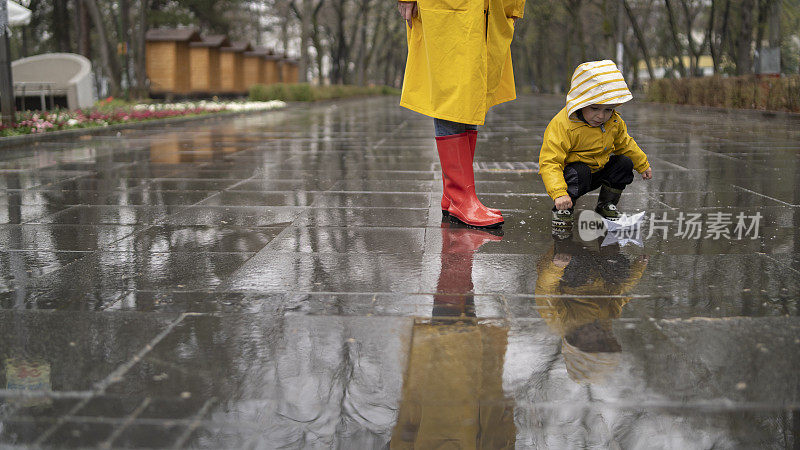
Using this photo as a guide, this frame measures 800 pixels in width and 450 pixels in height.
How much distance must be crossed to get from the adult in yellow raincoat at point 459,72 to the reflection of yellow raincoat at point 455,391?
6.28ft

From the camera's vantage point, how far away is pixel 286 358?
2.33m

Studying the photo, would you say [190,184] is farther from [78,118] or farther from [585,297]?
[78,118]

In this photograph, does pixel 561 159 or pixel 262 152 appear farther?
pixel 262 152

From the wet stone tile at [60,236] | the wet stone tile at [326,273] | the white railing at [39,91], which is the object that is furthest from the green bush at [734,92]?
the white railing at [39,91]

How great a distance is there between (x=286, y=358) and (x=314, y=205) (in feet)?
9.77

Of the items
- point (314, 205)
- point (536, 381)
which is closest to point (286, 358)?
point (536, 381)

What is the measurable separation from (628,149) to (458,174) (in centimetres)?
96

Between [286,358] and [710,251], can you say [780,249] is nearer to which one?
[710,251]

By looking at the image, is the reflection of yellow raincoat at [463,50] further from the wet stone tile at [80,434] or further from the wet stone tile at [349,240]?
the wet stone tile at [80,434]

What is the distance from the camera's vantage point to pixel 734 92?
17.3m

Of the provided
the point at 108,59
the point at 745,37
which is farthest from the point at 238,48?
the point at 745,37

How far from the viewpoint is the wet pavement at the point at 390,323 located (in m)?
1.91

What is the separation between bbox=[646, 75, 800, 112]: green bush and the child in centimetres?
1185

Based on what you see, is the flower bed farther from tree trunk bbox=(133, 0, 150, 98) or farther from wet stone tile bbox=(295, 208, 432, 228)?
wet stone tile bbox=(295, 208, 432, 228)
